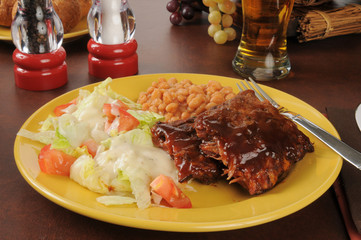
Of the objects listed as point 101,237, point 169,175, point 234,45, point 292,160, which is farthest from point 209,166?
point 234,45

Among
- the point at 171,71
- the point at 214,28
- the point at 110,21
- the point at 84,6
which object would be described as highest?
the point at 110,21

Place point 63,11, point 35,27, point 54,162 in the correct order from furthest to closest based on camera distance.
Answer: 1. point 63,11
2. point 35,27
3. point 54,162

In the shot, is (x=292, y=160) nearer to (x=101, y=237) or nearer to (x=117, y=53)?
(x=101, y=237)

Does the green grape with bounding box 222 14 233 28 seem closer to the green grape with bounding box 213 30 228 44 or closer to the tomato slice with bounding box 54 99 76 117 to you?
the green grape with bounding box 213 30 228 44

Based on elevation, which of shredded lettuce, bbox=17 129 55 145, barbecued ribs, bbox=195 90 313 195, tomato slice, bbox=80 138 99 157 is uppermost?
barbecued ribs, bbox=195 90 313 195

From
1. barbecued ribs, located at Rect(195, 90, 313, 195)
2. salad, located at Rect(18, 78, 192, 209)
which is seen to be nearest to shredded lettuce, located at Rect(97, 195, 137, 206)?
salad, located at Rect(18, 78, 192, 209)

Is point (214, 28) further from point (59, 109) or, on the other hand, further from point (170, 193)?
point (170, 193)

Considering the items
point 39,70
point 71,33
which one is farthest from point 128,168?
point 71,33
